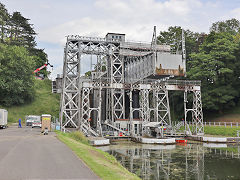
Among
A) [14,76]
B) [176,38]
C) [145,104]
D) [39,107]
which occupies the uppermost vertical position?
[176,38]

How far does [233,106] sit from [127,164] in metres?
43.6

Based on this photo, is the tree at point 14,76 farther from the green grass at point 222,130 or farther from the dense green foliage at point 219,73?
the green grass at point 222,130

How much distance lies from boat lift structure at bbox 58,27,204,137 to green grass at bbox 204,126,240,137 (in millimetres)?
1391

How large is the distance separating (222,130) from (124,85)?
1793cm

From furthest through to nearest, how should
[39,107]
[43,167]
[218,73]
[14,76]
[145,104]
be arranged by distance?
[39,107], [14,76], [218,73], [145,104], [43,167]

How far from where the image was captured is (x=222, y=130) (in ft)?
137

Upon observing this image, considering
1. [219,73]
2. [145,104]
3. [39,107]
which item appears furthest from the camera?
[39,107]

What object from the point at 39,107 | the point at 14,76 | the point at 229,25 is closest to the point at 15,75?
the point at 14,76

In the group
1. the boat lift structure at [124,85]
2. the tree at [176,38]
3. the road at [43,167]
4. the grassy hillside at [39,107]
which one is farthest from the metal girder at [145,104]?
the grassy hillside at [39,107]

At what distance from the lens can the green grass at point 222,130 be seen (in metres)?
39.9

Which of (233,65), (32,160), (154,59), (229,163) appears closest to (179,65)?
(154,59)

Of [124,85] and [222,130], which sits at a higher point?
[124,85]

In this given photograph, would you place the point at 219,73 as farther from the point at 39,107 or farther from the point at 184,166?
the point at 39,107

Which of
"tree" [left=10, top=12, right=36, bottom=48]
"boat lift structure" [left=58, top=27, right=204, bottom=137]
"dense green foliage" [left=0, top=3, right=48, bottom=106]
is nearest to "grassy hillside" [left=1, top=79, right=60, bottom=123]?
"dense green foliage" [left=0, top=3, right=48, bottom=106]
